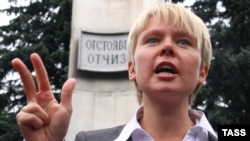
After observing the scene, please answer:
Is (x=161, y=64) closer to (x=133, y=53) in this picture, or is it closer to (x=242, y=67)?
(x=133, y=53)

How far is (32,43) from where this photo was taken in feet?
38.9

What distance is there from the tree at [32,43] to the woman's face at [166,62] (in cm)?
872

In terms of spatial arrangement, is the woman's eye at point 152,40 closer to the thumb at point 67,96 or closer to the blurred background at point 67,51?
the thumb at point 67,96

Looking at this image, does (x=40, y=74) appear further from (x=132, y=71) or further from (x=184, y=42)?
(x=184, y=42)

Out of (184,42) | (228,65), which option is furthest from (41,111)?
(228,65)

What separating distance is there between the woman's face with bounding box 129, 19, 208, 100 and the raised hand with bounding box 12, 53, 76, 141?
0.22 meters

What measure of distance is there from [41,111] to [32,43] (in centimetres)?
1021

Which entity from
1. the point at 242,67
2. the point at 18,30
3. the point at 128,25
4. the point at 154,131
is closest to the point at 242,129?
the point at 154,131

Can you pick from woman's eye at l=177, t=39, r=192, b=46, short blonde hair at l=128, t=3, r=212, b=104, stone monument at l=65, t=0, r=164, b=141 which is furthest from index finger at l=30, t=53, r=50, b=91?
stone monument at l=65, t=0, r=164, b=141

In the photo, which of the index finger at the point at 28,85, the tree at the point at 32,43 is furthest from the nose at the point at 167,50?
the tree at the point at 32,43

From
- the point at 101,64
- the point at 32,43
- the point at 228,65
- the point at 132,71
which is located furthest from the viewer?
the point at 32,43

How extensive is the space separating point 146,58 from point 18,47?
9.82m

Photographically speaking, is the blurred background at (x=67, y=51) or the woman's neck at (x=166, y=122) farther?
the blurred background at (x=67, y=51)

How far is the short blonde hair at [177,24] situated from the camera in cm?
187
